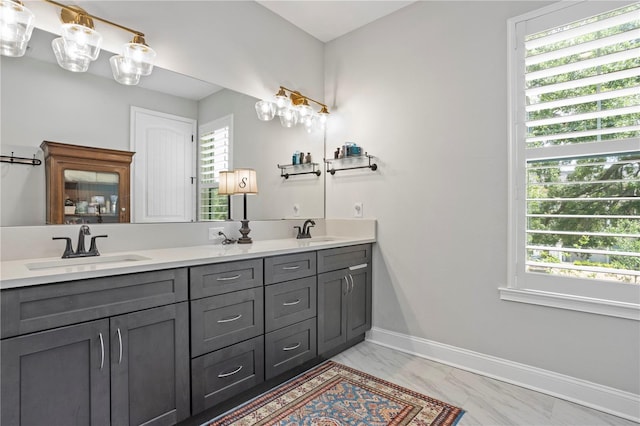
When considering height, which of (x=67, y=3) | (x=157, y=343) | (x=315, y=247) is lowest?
(x=157, y=343)

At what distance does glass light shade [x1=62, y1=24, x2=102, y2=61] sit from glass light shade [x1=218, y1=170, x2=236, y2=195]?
1.01m

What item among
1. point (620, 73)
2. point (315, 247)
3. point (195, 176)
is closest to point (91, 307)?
point (195, 176)

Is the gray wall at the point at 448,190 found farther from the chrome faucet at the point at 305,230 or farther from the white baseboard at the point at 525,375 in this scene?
the chrome faucet at the point at 305,230

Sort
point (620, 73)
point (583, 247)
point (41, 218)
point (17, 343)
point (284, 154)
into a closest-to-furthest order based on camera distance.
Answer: point (17, 343) → point (41, 218) → point (620, 73) → point (583, 247) → point (284, 154)

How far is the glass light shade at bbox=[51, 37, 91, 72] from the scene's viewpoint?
64.4 inches

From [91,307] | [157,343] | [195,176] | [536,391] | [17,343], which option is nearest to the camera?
[17,343]

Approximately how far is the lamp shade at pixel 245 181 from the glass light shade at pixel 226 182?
27mm

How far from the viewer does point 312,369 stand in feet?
7.68

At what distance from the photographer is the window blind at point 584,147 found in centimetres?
179

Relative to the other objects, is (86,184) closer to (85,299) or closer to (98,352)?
(85,299)

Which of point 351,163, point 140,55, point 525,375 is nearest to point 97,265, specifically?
point 140,55

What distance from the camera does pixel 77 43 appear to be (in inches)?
65.6

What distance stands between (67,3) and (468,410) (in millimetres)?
3088

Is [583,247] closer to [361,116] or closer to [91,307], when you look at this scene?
[361,116]
